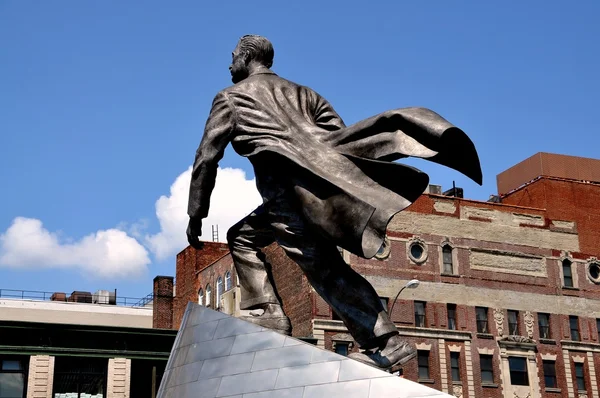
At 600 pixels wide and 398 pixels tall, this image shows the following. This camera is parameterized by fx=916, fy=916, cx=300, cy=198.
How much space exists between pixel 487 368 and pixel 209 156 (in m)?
40.5

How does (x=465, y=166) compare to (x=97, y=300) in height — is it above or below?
below

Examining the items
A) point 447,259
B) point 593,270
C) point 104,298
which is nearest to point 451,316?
point 447,259

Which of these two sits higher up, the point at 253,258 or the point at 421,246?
the point at 421,246

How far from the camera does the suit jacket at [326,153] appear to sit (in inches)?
303

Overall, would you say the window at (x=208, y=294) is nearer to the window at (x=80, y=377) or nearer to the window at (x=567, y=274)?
the window at (x=80, y=377)

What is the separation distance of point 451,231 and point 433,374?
7.72 meters

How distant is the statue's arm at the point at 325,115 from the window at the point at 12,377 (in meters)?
31.6

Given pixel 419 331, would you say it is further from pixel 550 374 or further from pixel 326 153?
pixel 326 153

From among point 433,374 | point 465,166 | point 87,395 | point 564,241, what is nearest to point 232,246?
point 465,166

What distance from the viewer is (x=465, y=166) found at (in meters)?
7.82

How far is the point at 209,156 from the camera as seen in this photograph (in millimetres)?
8391

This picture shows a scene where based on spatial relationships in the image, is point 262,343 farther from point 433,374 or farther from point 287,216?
point 433,374

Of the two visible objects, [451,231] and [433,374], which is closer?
[433,374]

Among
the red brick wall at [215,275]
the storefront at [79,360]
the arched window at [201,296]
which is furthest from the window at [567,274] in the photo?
the storefront at [79,360]
